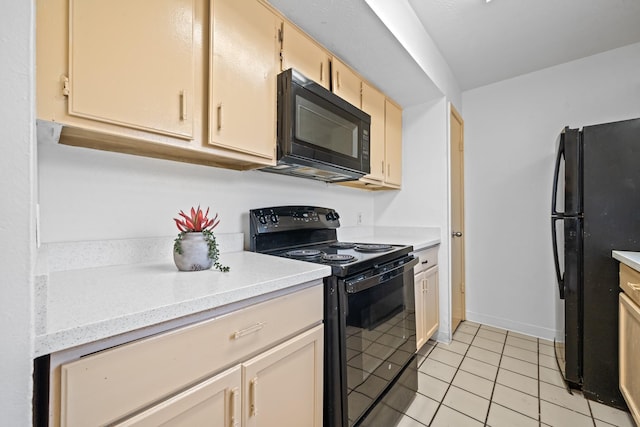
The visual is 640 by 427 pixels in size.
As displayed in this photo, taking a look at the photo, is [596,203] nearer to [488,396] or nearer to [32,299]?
[488,396]

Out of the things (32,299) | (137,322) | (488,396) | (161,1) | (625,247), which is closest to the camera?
(32,299)

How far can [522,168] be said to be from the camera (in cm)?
263

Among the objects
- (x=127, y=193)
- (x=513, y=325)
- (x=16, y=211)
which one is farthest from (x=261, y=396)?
(x=513, y=325)

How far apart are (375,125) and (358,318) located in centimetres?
153

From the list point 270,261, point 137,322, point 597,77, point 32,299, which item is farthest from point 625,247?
point 32,299

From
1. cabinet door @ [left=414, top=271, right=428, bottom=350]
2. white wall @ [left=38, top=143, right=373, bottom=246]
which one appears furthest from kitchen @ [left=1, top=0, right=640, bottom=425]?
cabinet door @ [left=414, top=271, right=428, bottom=350]

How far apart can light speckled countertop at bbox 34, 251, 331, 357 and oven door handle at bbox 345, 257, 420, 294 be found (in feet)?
0.48

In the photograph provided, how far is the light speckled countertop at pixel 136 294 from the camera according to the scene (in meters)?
0.55

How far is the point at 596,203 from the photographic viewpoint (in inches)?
64.8

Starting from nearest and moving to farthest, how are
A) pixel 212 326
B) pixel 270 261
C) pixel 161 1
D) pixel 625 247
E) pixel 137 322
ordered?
pixel 137 322 → pixel 212 326 → pixel 161 1 → pixel 270 261 → pixel 625 247

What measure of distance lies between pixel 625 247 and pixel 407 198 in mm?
1436

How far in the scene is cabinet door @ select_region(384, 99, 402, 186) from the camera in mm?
2389

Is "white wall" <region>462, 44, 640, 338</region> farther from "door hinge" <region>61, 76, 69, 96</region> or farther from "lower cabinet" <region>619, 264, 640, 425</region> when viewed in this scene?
"door hinge" <region>61, 76, 69, 96</region>

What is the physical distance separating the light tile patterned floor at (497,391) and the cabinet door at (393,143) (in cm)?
148
